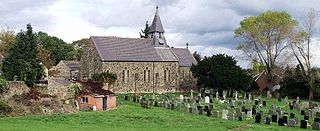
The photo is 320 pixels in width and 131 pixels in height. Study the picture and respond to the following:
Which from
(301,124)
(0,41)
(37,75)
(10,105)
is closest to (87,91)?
(37,75)

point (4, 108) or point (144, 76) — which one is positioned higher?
point (144, 76)

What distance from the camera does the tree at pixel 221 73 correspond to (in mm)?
62844

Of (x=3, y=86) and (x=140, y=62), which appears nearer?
(x=3, y=86)

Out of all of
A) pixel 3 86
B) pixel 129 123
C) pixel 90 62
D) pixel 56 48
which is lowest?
pixel 129 123

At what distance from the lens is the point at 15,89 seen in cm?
4134

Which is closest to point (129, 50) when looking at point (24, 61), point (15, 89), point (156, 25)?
point (156, 25)

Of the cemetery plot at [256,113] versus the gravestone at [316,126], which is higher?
the cemetery plot at [256,113]

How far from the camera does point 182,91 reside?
7512 cm

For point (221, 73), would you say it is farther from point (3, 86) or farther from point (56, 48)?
point (56, 48)

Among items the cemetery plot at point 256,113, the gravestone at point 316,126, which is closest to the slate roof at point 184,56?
the cemetery plot at point 256,113

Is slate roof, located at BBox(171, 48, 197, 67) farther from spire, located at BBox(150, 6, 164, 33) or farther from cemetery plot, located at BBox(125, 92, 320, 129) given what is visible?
cemetery plot, located at BBox(125, 92, 320, 129)

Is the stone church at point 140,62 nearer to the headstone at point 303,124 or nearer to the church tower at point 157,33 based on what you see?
the church tower at point 157,33

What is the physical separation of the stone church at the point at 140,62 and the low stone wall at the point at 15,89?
21466mm

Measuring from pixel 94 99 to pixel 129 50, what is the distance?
25300mm
